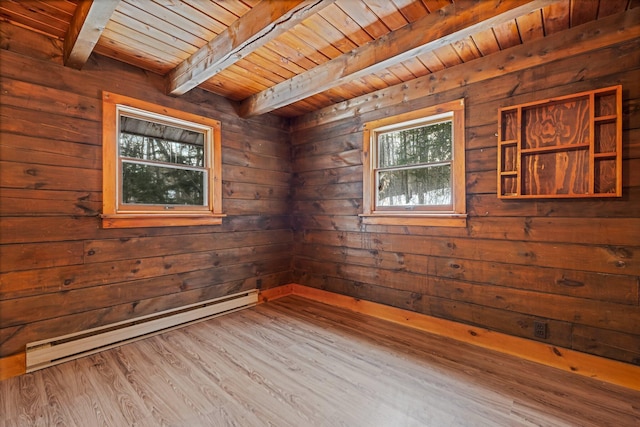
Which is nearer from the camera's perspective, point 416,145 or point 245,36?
point 245,36

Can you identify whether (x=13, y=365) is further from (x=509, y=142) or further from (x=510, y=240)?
(x=509, y=142)

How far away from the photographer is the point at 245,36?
188 centimetres

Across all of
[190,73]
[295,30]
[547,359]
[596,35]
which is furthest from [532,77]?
[190,73]

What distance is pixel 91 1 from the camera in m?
1.59

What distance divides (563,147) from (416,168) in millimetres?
1109

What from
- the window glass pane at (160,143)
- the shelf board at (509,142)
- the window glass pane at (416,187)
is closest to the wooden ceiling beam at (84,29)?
the window glass pane at (160,143)

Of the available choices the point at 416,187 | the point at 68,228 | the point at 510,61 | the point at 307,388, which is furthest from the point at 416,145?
the point at 68,228

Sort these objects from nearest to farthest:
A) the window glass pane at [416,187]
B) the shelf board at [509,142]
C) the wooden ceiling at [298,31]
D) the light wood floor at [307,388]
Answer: the light wood floor at [307,388], the wooden ceiling at [298,31], the shelf board at [509,142], the window glass pane at [416,187]

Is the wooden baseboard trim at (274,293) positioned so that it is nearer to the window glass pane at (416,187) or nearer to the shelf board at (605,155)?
the window glass pane at (416,187)

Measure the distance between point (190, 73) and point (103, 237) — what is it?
1507 millimetres

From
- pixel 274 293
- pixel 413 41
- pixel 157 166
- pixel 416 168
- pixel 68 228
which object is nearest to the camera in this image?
pixel 413 41

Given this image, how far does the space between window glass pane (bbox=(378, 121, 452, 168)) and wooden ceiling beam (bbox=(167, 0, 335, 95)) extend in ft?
5.28

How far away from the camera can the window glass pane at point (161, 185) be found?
2.58m

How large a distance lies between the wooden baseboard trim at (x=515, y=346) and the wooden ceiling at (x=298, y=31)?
7.15 feet
